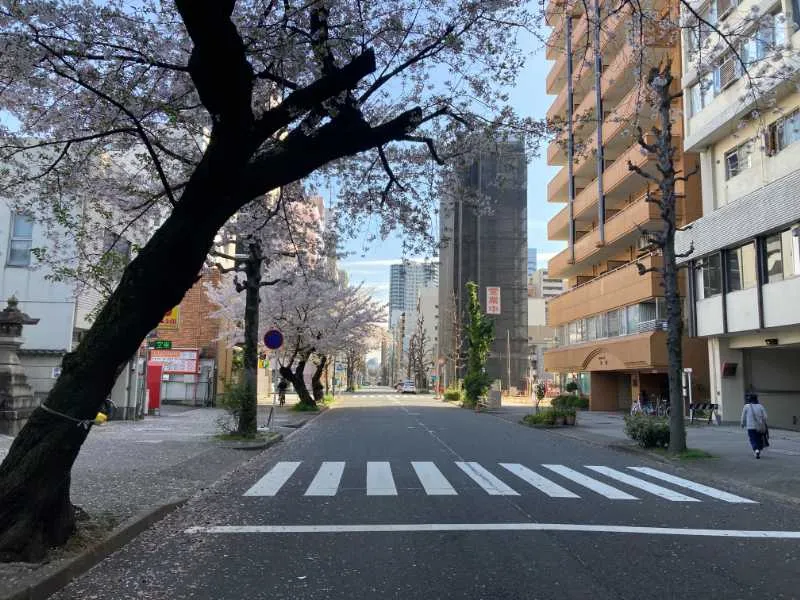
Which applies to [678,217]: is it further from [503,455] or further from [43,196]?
[43,196]

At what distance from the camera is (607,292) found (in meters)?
36.2

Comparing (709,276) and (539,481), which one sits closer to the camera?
(539,481)

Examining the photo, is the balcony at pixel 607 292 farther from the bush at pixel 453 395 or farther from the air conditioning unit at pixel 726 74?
the bush at pixel 453 395

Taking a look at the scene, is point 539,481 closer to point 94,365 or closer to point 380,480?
point 380,480

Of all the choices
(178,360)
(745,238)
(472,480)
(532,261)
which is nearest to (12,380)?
(472,480)

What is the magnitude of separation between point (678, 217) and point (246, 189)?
2946 cm

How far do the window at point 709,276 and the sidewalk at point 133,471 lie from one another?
19.6 metres

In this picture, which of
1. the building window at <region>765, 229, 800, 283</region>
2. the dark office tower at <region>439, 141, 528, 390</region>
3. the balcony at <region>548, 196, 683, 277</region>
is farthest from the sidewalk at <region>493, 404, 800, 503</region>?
the dark office tower at <region>439, 141, 528, 390</region>

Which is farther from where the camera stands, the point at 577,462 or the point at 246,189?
the point at 577,462

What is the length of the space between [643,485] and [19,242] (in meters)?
19.4

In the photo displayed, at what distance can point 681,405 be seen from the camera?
1488 centimetres

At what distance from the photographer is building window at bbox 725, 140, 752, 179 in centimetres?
2359

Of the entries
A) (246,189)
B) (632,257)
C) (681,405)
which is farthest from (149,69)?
(632,257)

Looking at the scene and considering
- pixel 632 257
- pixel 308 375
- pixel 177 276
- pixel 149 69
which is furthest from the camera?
pixel 308 375
